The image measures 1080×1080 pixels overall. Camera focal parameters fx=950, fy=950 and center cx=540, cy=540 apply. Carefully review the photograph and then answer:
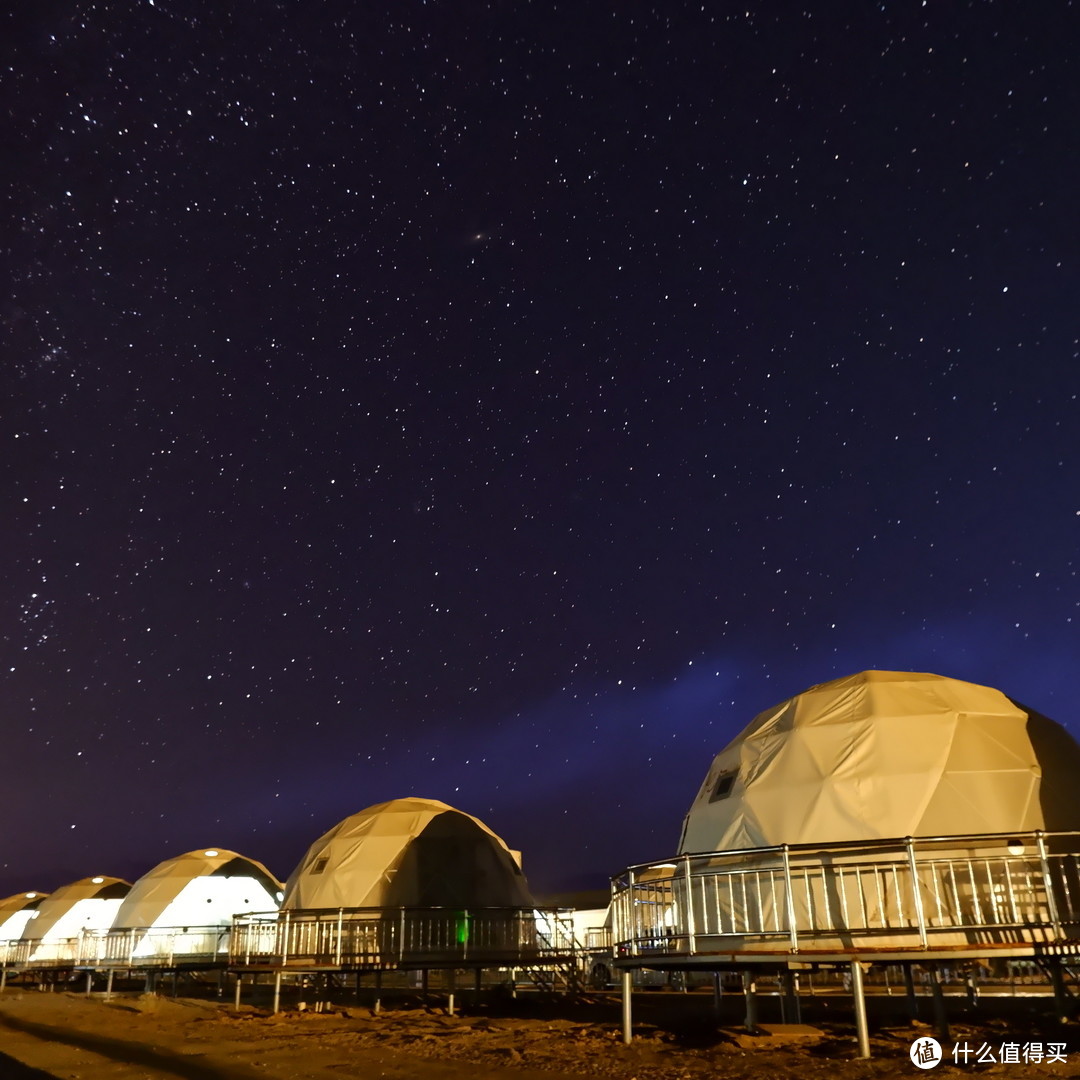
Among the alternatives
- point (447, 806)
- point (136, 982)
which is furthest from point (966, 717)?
point (136, 982)

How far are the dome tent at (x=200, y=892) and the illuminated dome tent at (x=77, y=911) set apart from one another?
270 inches

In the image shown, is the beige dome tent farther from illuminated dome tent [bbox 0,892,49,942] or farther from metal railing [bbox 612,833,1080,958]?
metal railing [bbox 612,833,1080,958]

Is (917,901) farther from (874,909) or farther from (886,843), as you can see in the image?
(874,909)

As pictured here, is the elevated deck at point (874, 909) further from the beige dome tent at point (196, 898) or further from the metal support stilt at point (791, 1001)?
the beige dome tent at point (196, 898)

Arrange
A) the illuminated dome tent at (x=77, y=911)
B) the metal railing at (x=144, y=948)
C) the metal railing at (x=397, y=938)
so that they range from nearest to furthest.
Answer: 1. the metal railing at (x=397, y=938)
2. the metal railing at (x=144, y=948)
3. the illuminated dome tent at (x=77, y=911)

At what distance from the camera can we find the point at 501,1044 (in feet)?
36.1

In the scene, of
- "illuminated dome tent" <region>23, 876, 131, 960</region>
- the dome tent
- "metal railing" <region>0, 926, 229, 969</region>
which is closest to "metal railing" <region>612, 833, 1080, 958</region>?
"metal railing" <region>0, 926, 229, 969</region>

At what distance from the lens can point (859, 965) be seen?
912cm

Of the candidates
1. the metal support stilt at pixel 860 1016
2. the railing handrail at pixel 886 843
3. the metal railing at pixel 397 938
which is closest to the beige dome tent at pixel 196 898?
the metal railing at pixel 397 938

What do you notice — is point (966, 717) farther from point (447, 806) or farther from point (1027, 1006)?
point (447, 806)

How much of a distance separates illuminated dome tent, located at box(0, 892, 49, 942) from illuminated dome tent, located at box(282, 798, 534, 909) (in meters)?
30.3

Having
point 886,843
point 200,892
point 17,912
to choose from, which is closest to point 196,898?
point 200,892

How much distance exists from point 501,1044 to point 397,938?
9562 millimetres

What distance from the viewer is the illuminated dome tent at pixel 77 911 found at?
3916cm
